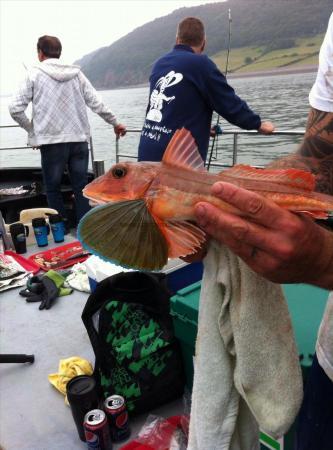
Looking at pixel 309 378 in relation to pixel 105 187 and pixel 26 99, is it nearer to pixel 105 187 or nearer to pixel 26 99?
pixel 105 187

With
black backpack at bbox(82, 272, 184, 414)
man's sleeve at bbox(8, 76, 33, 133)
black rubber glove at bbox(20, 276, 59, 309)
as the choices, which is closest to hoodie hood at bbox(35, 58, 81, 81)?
man's sleeve at bbox(8, 76, 33, 133)

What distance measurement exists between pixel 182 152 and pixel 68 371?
1.78 m

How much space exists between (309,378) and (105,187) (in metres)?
0.98

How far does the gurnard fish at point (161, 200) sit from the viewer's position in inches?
39.6

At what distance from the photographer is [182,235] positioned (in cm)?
105

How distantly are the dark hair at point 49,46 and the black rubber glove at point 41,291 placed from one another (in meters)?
3.05

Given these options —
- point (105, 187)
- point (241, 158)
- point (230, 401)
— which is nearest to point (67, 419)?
point (230, 401)

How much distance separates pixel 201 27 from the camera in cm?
395

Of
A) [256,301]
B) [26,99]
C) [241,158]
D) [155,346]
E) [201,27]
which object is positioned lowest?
[241,158]

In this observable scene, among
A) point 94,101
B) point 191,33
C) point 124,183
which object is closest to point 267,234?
point 124,183

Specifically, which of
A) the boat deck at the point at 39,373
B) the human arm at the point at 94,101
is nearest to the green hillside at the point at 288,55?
the human arm at the point at 94,101

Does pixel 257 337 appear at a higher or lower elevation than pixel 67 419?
higher

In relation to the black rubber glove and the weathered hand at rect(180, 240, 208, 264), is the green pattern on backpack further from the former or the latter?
the black rubber glove

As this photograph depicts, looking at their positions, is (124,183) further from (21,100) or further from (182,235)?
(21,100)
